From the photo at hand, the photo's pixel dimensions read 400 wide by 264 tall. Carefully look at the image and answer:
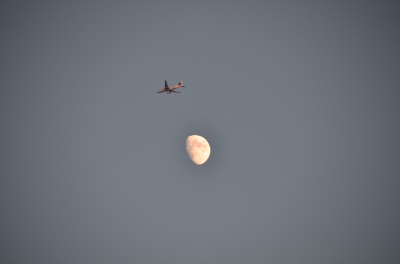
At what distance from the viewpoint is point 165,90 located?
9469 centimetres

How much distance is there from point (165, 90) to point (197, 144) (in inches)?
938

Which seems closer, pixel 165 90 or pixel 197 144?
pixel 165 90

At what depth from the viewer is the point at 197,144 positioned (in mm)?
110562

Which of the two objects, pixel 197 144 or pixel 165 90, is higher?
pixel 165 90
